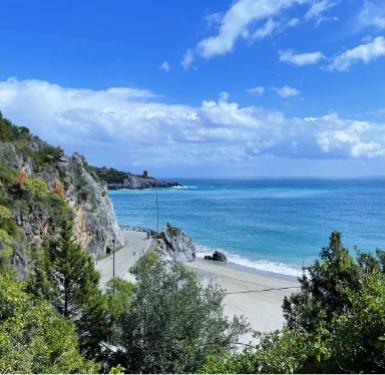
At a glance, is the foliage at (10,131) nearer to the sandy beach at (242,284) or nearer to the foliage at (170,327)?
the sandy beach at (242,284)

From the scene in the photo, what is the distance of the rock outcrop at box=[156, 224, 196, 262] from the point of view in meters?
52.2

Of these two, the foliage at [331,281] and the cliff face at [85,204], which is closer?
the foliage at [331,281]

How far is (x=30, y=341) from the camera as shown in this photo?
9633 millimetres

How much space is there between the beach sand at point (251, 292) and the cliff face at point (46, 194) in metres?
11.6

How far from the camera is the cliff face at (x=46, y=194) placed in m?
32.2

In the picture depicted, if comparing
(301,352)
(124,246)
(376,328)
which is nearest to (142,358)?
(301,352)

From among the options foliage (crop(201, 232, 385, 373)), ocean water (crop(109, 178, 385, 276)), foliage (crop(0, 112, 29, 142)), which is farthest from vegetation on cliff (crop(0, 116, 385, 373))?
ocean water (crop(109, 178, 385, 276))

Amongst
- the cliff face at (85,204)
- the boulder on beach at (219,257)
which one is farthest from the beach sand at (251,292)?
the cliff face at (85,204)

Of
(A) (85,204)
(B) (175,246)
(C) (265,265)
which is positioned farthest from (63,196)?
(C) (265,265)

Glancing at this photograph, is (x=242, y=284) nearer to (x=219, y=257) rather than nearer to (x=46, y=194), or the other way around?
(x=219, y=257)

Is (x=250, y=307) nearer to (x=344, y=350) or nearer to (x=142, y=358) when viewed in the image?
(x=142, y=358)

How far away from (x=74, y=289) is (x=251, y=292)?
2230 centimetres

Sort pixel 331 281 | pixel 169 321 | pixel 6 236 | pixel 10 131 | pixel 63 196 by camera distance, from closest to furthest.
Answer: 1. pixel 169 321
2. pixel 331 281
3. pixel 6 236
4. pixel 63 196
5. pixel 10 131

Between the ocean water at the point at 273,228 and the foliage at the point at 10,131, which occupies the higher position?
the foliage at the point at 10,131
